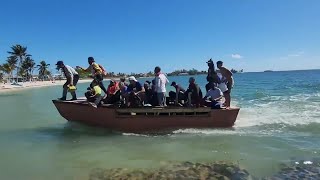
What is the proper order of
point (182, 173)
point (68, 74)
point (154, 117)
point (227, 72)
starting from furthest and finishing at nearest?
point (227, 72) → point (68, 74) → point (154, 117) → point (182, 173)

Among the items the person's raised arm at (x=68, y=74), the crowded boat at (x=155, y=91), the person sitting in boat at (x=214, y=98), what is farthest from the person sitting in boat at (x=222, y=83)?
the person's raised arm at (x=68, y=74)

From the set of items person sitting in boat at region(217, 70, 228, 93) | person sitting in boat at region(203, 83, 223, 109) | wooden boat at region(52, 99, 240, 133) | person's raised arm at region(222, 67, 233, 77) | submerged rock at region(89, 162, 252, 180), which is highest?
person's raised arm at region(222, 67, 233, 77)

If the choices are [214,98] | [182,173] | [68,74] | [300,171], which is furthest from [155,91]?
[300,171]

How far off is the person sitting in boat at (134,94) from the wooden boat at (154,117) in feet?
0.95

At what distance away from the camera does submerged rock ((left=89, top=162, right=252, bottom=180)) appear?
794 cm

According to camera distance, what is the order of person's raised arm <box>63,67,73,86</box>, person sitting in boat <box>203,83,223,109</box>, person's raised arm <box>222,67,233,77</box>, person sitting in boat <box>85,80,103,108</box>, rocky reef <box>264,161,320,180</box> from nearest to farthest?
1. rocky reef <box>264,161,320,180</box>
2. person sitting in boat <box>85,80,103,108</box>
3. person sitting in boat <box>203,83,223,109</box>
4. person's raised arm <box>63,67,73,86</box>
5. person's raised arm <box>222,67,233,77</box>

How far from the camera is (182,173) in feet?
27.0

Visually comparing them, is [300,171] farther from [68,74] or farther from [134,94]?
[68,74]

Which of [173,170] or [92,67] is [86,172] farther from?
[92,67]

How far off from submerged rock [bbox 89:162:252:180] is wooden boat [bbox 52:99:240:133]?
3.72m

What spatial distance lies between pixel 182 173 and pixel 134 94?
16.0 feet

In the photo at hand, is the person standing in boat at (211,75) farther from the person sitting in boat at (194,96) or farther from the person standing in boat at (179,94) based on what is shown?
the person standing in boat at (179,94)

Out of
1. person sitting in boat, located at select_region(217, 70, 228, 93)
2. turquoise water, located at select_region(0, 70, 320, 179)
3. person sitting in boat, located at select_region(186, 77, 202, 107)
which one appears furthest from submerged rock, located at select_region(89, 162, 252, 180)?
person sitting in boat, located at select_region(217, 70, 228, 93)

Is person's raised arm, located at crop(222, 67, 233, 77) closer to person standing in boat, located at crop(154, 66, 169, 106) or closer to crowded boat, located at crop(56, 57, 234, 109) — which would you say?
crowded boat, located at crop(56, 57, 234, 109)
